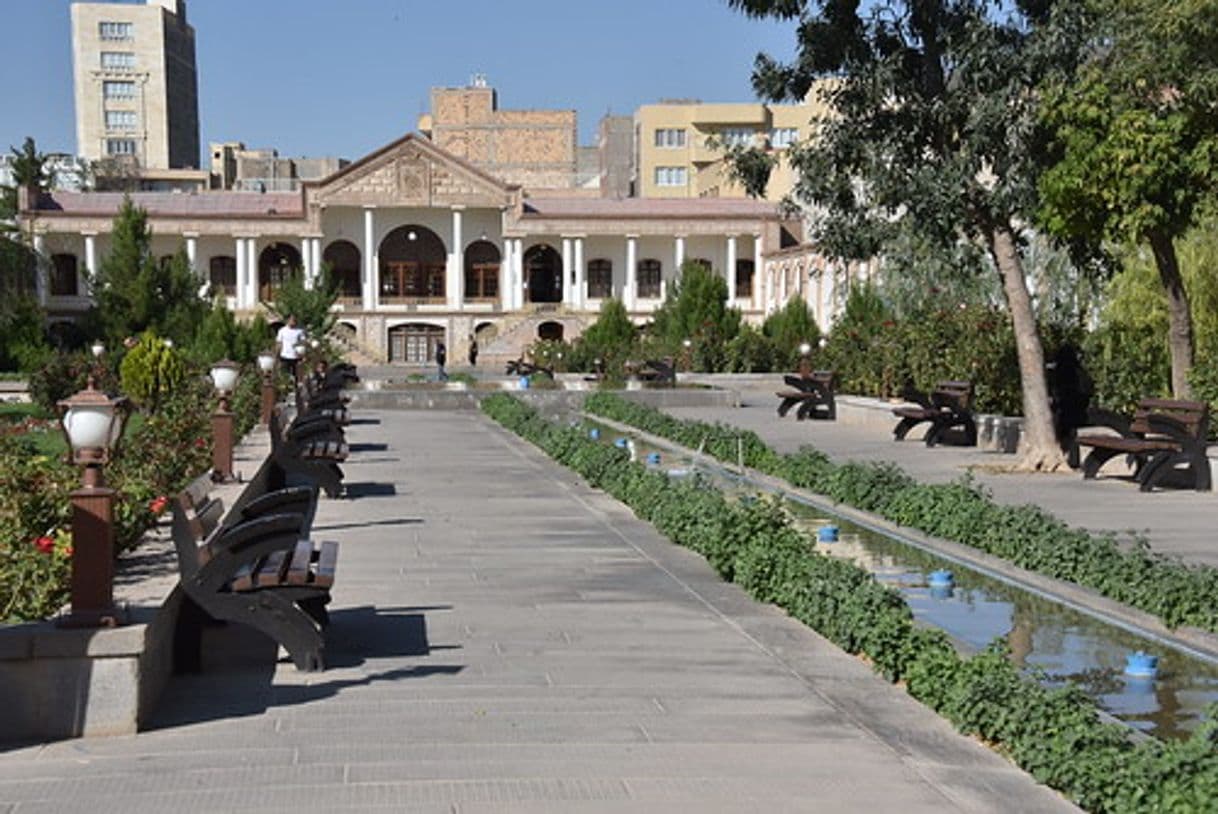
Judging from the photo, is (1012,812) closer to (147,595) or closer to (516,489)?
(147,595)

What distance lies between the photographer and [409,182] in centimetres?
6506

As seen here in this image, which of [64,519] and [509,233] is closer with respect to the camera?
[64,519]

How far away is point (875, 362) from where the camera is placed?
28.2 metres

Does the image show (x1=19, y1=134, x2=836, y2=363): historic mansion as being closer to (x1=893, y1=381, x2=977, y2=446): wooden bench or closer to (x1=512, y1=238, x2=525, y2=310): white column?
(x1=512, y1=238, x2=525, y2=310): white column

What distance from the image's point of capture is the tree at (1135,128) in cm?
1465

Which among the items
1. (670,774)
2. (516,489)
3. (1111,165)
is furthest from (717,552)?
(1111,165)

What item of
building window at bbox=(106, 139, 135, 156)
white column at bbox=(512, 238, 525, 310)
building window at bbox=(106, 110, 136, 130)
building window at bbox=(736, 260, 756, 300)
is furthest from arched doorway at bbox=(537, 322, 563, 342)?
building window at bbox=(106, 110, 136, 130)

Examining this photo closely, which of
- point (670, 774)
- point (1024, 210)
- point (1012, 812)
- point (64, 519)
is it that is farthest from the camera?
point (1024, 210)

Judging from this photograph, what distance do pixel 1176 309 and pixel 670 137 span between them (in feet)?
232

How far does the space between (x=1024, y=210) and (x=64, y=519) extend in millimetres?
9914

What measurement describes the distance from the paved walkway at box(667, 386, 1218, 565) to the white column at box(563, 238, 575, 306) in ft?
139

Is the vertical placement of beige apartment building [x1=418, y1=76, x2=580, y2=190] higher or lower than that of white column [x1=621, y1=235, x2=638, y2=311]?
higher

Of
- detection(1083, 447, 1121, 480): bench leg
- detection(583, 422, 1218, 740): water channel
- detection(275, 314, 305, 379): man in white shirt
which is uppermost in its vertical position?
detection(275, 314, 305, 379): man in white shirt

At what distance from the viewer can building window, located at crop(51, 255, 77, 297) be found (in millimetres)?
62844
